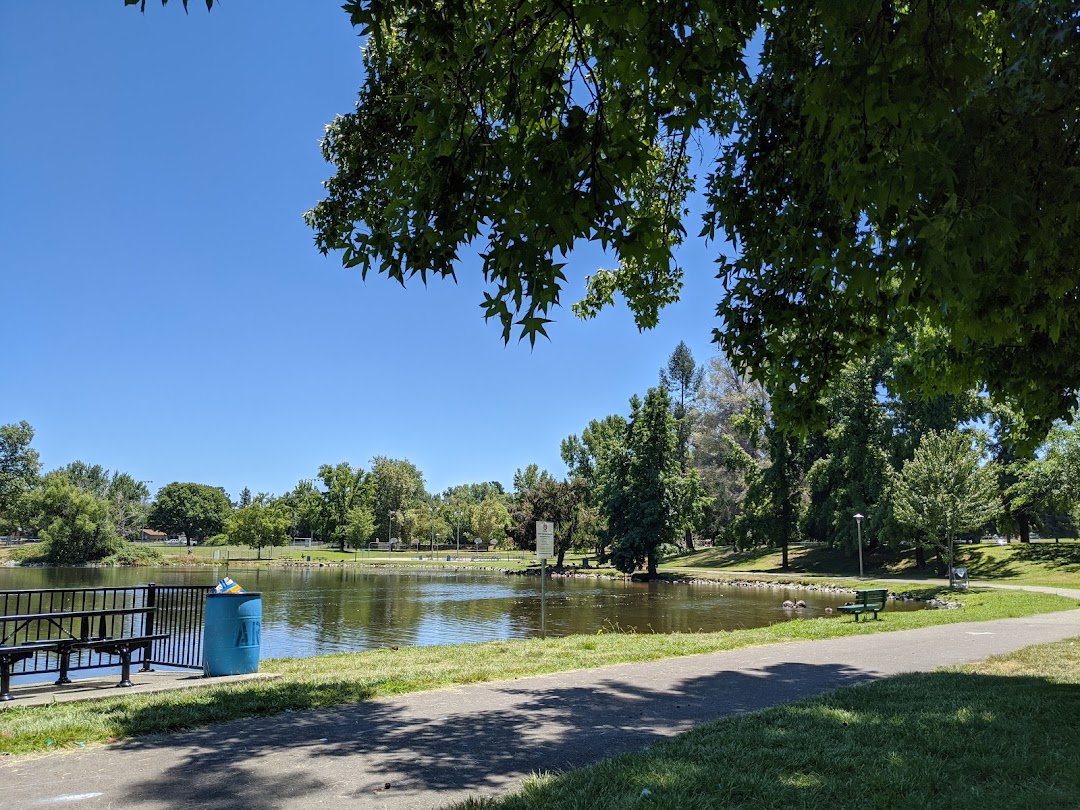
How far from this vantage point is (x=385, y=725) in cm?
658

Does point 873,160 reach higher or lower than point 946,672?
higher

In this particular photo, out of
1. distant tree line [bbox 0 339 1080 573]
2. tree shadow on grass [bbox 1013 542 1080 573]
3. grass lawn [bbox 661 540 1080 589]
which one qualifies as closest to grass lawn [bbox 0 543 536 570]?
distant tree line [bbox 0 339 1080 573]

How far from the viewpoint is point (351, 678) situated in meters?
9.27

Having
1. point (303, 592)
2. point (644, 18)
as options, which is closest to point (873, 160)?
point (644, 18)

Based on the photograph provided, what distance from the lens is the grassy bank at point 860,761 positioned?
4.25 meters

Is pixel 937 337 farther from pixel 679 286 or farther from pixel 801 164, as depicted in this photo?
pixel 801 164

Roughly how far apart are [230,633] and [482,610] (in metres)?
21.2

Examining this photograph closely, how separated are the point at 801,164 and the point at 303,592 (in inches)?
1440

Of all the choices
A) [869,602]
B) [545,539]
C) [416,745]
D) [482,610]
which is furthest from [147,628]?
[482,610]

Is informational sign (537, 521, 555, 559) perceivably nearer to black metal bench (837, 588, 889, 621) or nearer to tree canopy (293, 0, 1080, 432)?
black metal bench (837, 588, 889, 621)

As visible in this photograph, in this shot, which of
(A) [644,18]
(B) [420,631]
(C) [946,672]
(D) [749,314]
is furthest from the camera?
(B) [420,631]

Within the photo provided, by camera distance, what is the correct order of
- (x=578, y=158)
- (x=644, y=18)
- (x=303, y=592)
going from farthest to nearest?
(x=303, y=592) < (x=578, y=158) < (x=644, y=18)

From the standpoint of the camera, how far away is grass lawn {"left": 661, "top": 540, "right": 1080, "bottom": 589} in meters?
36.3

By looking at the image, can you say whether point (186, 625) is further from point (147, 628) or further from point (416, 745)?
point (416, 745)
